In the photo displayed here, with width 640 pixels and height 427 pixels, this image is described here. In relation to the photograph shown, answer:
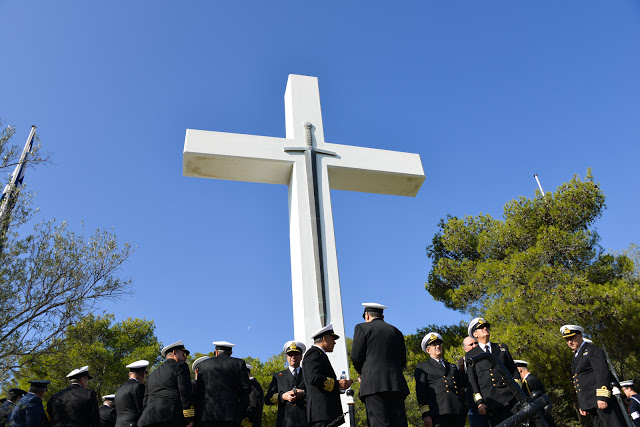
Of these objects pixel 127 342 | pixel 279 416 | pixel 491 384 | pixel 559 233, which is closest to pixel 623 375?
pixel 559 233

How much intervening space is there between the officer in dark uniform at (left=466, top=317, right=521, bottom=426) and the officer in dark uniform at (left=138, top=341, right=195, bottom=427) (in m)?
2.84

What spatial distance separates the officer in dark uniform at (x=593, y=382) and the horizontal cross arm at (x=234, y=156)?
14.7ft

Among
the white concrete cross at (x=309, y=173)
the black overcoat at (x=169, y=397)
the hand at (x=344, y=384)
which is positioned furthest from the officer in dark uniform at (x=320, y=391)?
the white concrete cross at (x=309, y=173)

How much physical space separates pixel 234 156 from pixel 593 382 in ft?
17.6

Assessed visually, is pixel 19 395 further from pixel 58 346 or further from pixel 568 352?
pixel 568 352

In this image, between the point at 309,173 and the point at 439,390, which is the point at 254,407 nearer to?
the point at 439,390

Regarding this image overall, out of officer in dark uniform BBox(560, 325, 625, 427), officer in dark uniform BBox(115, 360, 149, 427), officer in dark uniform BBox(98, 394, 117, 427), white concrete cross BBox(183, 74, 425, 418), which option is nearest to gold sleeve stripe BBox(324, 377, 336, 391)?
white concrete cross BBox(183, 74, 425, 418)

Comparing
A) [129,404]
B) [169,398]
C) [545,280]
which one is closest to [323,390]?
[169,398]

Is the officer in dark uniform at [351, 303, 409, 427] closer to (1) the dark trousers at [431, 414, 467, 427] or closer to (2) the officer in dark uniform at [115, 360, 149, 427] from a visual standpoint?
(1) the dark trousers at [431, 414, 467, 427]

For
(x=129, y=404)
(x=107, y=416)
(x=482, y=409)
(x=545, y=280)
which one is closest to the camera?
(x=482, y=409)

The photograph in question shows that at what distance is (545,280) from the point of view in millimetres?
13016

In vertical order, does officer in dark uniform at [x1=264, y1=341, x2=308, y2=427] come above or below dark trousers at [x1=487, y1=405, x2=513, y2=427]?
above

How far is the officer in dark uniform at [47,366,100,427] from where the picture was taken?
5.01 m

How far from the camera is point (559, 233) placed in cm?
1384
